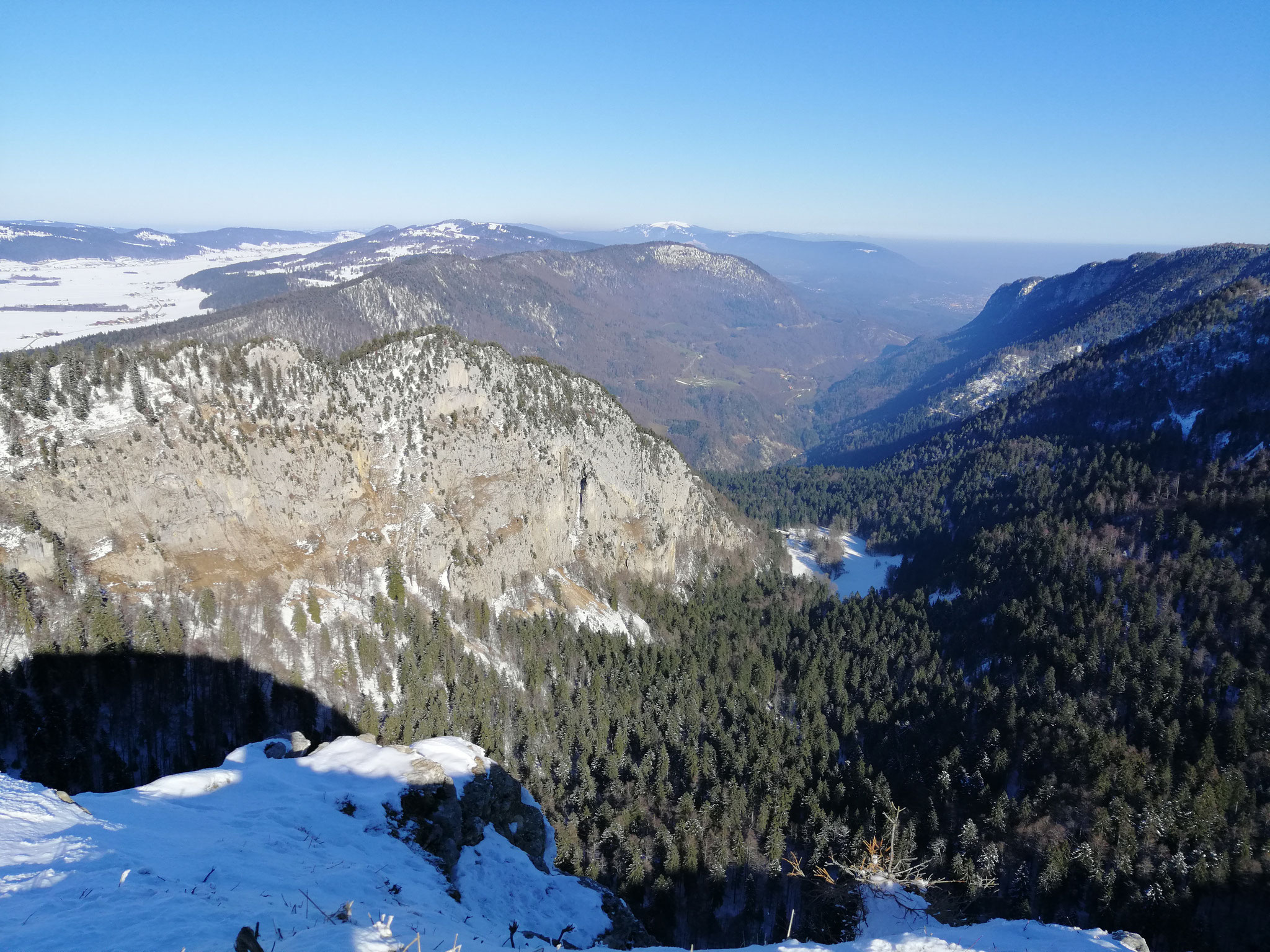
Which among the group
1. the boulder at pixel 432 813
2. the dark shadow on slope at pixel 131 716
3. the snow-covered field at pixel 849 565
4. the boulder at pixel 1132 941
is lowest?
the snow-covered field at pixel 849 565

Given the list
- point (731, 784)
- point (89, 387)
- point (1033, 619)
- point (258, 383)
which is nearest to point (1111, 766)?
Answer: point (1033, 619)

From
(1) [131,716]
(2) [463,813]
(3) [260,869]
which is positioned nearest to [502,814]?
(2) [463,813]

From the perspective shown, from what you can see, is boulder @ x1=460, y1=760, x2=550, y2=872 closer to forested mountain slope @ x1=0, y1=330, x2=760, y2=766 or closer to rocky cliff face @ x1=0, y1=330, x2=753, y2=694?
forested mountain slope @ x1=0, y1=330, x2=760, y2=766

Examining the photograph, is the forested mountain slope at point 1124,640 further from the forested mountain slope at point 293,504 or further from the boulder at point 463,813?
the forested mountain slope at point 293,504

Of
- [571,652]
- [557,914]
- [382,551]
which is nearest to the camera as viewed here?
[557,914]

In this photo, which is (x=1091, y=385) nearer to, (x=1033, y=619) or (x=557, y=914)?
(x=1033, y=619)

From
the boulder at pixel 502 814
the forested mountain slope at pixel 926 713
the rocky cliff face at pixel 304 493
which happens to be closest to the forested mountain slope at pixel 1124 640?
the forested mountain slope at pixel 926 713
